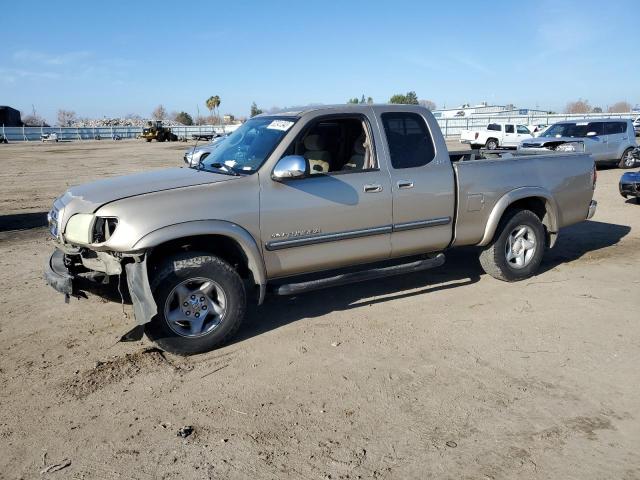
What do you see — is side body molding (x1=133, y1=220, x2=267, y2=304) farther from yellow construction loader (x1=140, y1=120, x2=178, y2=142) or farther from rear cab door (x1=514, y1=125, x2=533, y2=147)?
yellow construction loader (x1=140, y1=120, x2=178, y2=142)

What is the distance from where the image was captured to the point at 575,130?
18.3 metres

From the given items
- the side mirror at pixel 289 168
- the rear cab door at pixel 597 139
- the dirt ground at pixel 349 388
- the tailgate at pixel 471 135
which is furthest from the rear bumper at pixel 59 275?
the tailgate at pixel 471 135

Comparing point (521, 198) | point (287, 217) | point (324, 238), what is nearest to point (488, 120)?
point (521, 198)

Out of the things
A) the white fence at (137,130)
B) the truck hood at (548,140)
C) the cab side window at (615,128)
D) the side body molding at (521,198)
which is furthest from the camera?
the white fence at (137,130)

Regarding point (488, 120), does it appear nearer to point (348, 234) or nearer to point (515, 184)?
point (515, 184)

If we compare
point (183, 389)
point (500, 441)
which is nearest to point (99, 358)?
point (183, 389)

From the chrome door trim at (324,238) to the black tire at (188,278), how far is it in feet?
1.42

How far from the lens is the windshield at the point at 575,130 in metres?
18.1

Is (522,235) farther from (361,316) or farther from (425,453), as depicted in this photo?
(425,453)

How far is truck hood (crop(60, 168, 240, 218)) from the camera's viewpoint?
4.24m

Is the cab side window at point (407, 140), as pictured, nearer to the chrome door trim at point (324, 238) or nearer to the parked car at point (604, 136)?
the chrome door trim at point (324, 238)

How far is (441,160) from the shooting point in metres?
5.45

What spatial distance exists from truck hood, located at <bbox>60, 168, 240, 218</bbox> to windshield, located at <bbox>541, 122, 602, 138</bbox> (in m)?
16.3

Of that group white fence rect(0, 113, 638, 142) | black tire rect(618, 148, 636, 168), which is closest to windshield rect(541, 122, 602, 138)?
black tire rect(618, 148, 636, 168)
